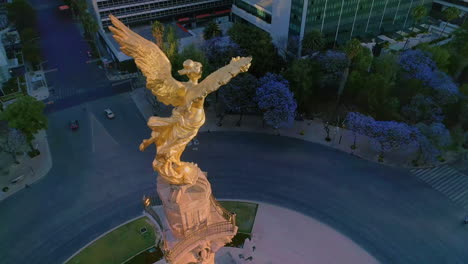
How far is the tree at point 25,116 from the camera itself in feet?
158

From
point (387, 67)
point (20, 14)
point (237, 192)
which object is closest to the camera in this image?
point (237, 192)

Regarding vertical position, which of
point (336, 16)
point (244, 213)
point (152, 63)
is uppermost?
point (152, 63)

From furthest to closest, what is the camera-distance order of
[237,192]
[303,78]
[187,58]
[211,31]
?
[211,31]
[187,58]
[303,78]
[237,192]

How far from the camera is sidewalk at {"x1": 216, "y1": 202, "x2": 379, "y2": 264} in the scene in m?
38.3

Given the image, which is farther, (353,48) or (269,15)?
(269,15)

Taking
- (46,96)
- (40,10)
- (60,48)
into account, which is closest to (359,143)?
(46,96)

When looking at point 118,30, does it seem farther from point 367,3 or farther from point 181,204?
point 367,3

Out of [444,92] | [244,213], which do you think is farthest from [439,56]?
[244,213]

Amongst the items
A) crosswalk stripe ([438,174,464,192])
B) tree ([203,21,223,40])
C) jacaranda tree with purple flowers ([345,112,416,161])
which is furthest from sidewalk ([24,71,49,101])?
Answer: crosswalk stripe ([438,174,464,192])

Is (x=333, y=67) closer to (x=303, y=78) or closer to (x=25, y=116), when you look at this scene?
(x=303, y=78)

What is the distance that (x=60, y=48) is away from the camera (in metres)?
82.2

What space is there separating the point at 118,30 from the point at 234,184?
96.1ft

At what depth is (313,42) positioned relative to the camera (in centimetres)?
6700

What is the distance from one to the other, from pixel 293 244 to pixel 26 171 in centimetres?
3744
